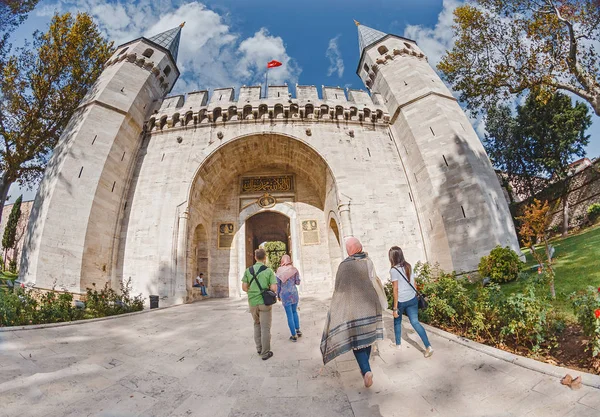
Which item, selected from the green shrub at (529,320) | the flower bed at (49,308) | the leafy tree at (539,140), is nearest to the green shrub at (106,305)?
the flower bed at (49,308)

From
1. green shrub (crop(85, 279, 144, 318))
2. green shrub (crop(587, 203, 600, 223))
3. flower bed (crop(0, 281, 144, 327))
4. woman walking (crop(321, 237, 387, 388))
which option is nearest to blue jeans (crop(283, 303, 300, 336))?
woman walking (crop(321, 237, 387, 388))

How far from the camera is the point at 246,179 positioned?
49.4 feet

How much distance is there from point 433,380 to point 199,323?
17.8 ft

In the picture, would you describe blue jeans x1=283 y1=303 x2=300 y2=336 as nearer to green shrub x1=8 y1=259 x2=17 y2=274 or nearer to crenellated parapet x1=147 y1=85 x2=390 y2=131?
crenellated parapet x1=147 y1=85 x2=390 y2=131

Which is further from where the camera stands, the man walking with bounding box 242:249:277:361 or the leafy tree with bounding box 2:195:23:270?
the leafy tree with bounding box 2:195:23:270

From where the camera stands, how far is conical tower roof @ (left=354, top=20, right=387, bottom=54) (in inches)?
584

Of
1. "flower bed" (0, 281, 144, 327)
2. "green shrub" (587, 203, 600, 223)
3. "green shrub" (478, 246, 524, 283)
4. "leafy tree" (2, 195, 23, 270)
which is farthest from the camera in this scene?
"leafy tree" (2, 195, 23, 270)

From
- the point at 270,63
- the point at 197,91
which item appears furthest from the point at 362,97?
the point at 197,91

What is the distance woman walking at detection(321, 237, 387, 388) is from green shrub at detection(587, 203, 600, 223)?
59.8 feet

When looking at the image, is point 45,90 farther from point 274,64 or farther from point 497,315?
point 497,315

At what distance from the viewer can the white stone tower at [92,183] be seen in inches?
353

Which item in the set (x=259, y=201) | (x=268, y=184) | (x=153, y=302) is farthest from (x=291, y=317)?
(x=268, y=184)

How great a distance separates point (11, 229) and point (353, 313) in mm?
29659

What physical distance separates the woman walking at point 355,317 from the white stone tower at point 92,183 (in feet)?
33.1
